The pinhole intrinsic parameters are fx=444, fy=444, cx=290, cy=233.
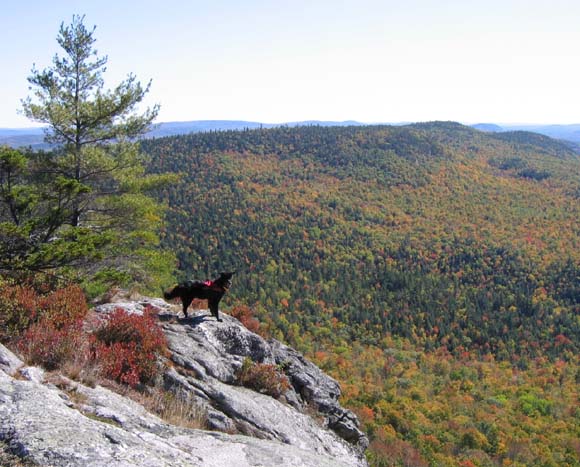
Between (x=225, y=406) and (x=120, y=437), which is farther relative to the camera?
(x=225, y=406)

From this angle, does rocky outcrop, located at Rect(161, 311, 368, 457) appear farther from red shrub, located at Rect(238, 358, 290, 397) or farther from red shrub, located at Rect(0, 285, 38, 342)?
red shrub, located at Rect(0, 285, 38, 342)

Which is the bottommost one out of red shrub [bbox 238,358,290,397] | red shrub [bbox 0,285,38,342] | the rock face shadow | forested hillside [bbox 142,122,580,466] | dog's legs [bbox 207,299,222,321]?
forested hillside [bbox 142,122,580,466]

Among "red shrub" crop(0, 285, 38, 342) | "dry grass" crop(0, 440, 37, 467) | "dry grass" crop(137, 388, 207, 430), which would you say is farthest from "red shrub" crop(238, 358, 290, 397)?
"dry grass" crop(0, 440, 37, 467)

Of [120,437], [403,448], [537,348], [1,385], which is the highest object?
[1,385]

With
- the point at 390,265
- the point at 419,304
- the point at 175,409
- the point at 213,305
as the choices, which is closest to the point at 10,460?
the point at 175,409

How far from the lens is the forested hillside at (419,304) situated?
62375mm

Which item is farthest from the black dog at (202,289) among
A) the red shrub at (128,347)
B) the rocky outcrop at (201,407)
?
the red shrub at (128,347)

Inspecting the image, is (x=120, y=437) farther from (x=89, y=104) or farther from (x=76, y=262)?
(x=89, y=104)

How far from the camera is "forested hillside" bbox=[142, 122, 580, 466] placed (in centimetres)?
6238

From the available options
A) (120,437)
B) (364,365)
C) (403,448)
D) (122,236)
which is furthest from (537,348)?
(120,437)

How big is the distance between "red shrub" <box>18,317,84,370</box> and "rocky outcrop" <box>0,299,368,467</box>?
20.7 inches

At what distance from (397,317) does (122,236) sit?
359 feet

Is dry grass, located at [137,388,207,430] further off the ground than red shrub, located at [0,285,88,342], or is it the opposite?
red shrub, located at [0,285,88,342]

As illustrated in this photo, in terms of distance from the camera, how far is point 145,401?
7.90m
